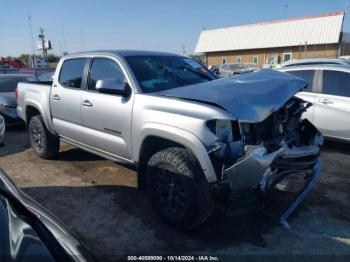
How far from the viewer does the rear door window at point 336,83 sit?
19.9 feet

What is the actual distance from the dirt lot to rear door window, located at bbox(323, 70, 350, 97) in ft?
4.73

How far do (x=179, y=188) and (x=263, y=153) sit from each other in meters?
0.91

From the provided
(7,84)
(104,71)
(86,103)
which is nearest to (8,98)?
(7,84)

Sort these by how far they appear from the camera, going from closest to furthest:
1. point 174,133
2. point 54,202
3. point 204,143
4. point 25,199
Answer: point 25,199 → point 204,143 → point 174,133 → point 54,202

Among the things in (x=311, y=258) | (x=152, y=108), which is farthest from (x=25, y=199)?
(x=311, y=258)

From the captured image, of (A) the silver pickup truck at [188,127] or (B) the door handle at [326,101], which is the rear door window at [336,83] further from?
(A) the silver pickup truck at [188,127]

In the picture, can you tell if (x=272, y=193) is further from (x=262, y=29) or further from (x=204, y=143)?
(x=262, y=29)

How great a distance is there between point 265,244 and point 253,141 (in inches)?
40.0

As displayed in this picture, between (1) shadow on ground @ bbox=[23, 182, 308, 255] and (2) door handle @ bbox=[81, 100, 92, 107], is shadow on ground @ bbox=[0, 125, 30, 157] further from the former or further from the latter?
(1) shadow on ground @ bbox=[23, 182, 308, 255]

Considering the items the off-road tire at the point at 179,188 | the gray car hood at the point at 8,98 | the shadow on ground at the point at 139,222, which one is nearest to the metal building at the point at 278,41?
the gray car hood at the point at 8,98

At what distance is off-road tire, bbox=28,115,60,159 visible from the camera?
579 centimetres

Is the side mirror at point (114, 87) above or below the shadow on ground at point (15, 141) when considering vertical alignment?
above

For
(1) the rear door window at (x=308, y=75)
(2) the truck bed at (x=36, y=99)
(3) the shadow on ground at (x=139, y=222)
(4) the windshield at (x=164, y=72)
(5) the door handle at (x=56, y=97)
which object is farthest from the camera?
(1) the rear door window at (x=308, y=75)

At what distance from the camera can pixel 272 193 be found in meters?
4.36
